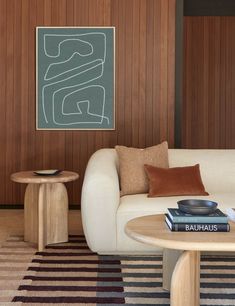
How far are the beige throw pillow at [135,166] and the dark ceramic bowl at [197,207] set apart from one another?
1.27 m

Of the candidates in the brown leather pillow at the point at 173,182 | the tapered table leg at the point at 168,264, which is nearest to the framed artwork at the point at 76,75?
the brown leather pillow at the point at 173,182

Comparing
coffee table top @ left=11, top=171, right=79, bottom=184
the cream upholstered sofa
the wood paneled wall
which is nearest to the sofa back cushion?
the cream upholstered sofa

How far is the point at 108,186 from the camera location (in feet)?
11.5

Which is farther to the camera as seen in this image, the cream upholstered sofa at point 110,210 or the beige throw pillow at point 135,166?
the beige throw pillow at point 135,166

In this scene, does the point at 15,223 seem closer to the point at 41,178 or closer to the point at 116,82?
the point at 41,178

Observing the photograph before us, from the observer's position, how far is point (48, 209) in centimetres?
387

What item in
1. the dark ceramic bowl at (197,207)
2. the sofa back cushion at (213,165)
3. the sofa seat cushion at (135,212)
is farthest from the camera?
the sofa back cushion at (213,165)

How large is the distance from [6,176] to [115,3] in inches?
88.3

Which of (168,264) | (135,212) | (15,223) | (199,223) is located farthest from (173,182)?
(15,223)

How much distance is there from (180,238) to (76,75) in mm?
3440

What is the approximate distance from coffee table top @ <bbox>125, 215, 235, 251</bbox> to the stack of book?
0.03 metres

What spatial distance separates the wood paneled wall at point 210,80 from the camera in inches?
284

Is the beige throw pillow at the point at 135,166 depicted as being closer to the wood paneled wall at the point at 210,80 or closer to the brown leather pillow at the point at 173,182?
the brown leather pillow at the point at 173,182

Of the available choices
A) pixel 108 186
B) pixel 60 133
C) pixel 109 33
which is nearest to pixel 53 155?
pixel 60 133
